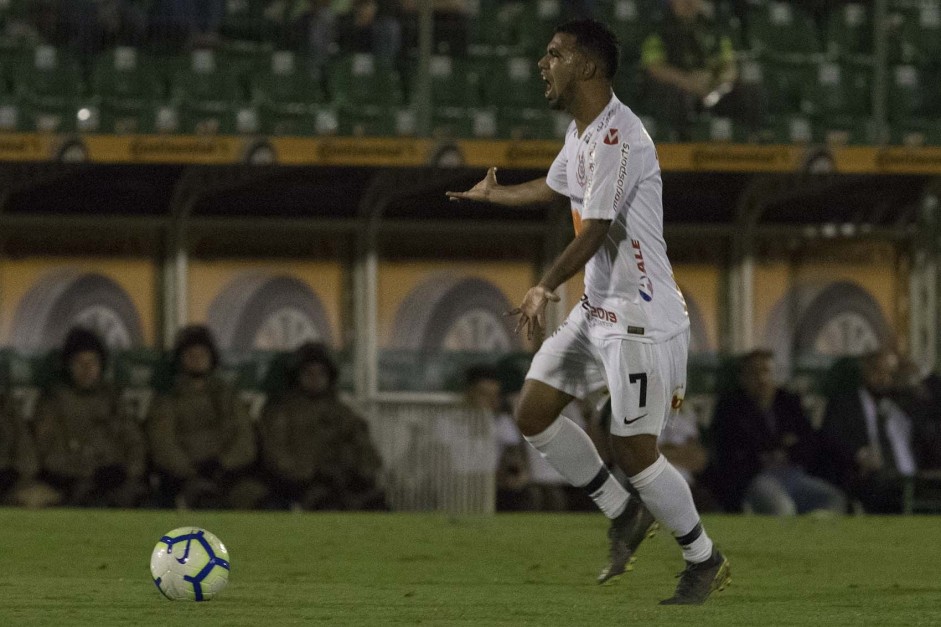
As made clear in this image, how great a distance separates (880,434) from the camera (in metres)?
13.6

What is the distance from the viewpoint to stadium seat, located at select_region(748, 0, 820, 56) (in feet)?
52.5

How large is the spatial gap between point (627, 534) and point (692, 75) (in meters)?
8.50

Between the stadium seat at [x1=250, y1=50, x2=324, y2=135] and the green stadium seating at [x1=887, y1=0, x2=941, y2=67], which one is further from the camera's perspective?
the green stadium seating at [x1=887, y1=0, x2=941, y2=67]

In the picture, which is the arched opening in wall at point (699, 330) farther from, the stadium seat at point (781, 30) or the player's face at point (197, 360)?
the player's face at point (197, 360)

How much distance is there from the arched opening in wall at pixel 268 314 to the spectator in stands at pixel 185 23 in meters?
1.96

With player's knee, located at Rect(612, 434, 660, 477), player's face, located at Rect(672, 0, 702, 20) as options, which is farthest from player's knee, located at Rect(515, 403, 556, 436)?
player's face, located at Rect(672, 0, 702, 20)

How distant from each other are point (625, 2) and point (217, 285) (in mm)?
4257

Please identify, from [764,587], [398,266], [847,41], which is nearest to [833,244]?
[847,41]

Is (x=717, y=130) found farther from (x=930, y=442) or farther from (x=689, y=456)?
(x=930, y=442)

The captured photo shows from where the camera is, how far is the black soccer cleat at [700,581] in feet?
21.3

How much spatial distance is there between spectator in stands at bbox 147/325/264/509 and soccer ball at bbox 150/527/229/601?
19.9ft

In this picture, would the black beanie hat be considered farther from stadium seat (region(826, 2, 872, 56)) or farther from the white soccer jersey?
stadium seat (region(826, 2, 872, 56))

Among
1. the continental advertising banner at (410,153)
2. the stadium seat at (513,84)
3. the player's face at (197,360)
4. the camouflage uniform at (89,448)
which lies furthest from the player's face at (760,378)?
the camouflage uniform at (89,448)

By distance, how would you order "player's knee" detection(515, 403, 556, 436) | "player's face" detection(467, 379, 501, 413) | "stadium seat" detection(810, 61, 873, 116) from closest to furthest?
"player's knee" detection(515, 403, 556, 436), "player's face" detection(467, 379, 501, 413), "stadium seat" detection(810, 61, 873, 116)
